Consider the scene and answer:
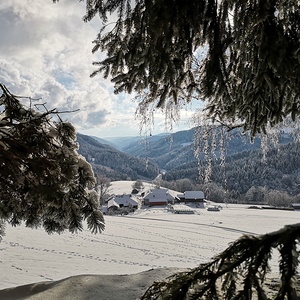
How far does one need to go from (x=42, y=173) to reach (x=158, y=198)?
165 feet

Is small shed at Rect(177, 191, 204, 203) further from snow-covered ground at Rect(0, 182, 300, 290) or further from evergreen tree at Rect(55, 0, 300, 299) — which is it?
evergreen tree at Rect(55, 0, 300, 299)

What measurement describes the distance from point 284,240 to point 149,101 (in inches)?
91.6

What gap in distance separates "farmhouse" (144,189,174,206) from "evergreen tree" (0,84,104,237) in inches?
1924

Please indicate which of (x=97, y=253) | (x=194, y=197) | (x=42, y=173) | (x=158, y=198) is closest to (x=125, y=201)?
(x=158, y=198)

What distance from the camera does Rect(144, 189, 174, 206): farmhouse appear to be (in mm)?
51375

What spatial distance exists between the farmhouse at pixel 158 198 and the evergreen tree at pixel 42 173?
4887 cm

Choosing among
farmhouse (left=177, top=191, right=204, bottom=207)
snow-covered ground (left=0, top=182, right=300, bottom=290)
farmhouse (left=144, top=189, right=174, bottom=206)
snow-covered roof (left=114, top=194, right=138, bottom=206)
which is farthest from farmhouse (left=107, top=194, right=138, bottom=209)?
snow-covered ground (left=0, top=182, right=300, bottom=290)

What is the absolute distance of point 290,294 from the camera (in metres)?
1.03

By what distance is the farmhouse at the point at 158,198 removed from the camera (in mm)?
51375

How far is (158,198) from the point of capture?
5197 centimetres

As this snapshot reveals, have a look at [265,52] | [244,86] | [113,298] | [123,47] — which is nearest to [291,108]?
[244,86]

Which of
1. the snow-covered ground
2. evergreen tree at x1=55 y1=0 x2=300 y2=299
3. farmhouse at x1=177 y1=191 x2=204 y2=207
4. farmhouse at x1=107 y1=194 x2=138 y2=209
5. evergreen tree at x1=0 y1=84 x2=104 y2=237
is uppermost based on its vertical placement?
evergreen tree at x1=55 y1=0 x2=300 y2=299

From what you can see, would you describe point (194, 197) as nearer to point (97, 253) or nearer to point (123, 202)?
point (123, 202)

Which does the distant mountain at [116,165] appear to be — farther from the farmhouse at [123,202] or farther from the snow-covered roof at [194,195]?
the snow-covered roof at [194,195]
